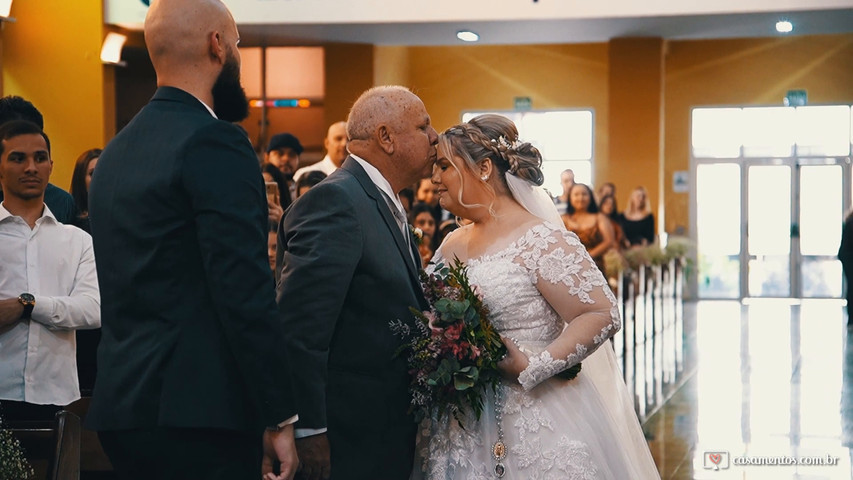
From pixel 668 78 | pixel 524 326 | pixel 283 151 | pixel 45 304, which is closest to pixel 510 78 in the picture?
pixel 668 78

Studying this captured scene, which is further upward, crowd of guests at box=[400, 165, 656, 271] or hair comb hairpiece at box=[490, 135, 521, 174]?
hair comb hairpiece at box=[490, 135, 521, 174]

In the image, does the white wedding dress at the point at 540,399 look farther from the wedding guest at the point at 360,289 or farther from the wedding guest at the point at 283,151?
the wedding guest at the point at 283,151

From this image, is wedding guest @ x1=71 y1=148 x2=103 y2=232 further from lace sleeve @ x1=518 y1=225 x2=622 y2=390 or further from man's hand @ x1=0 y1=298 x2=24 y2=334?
lace sleeve @ x1=518 y1=225 x2=622 y2=390

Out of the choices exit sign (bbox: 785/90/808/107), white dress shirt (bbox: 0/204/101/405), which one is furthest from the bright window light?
exit sign (bbox: 785/90/808/107)

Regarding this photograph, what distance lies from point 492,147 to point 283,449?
1399 millimetres

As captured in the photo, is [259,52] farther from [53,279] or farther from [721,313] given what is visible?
[53,279]

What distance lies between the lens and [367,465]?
3.06 m

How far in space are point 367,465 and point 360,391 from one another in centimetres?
21

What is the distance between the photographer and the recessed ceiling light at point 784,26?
41.7ft

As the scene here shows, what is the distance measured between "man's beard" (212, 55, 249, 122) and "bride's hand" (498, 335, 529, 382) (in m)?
1.20

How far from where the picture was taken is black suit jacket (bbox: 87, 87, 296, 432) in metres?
2.22

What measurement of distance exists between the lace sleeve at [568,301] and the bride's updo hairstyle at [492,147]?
9.5 inches

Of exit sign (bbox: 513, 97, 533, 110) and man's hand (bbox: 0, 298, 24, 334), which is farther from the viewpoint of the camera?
exit sign (bbox: 513, 97, 533, 110)

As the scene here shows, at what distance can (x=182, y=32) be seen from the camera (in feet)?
7.80
